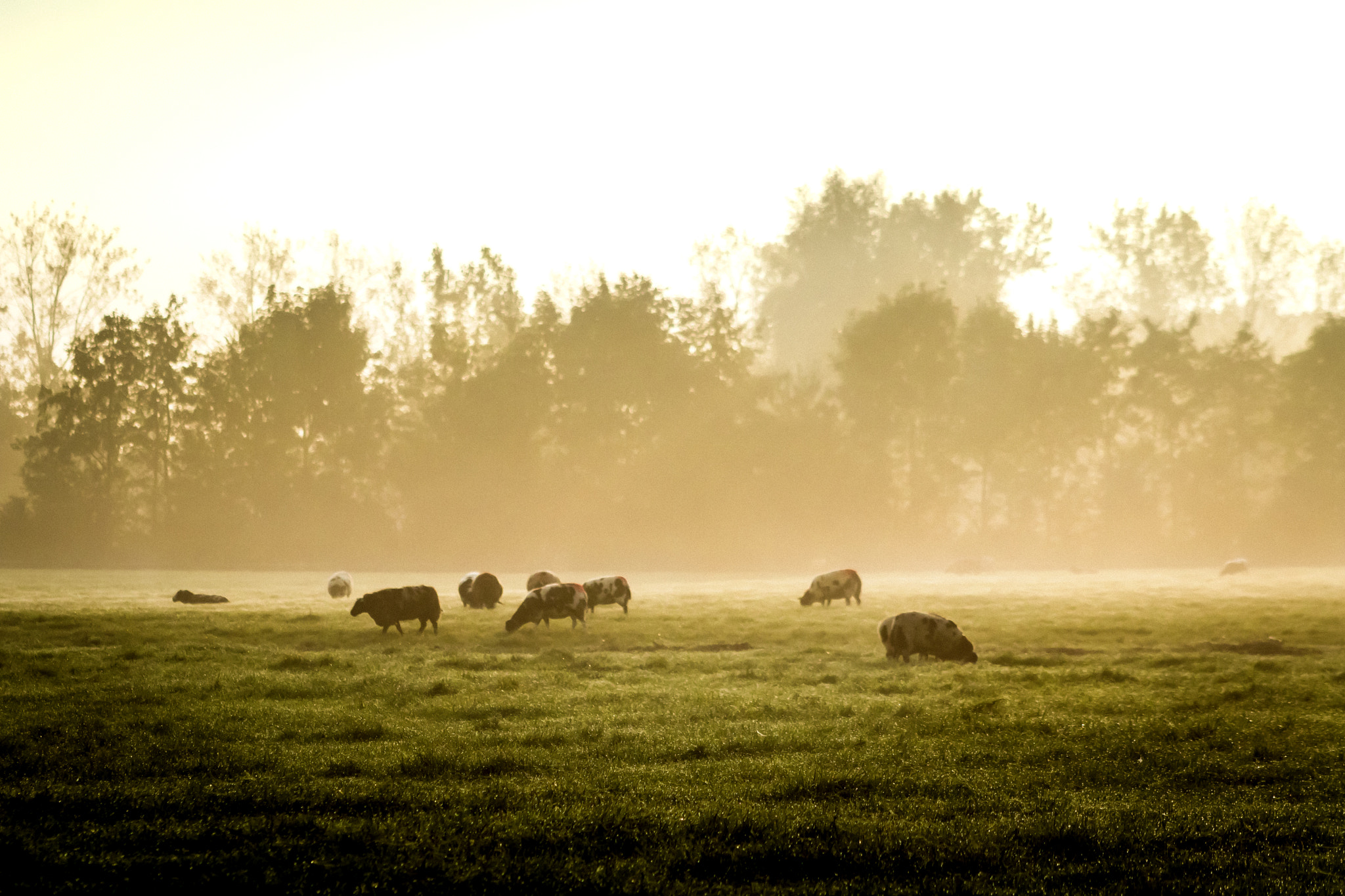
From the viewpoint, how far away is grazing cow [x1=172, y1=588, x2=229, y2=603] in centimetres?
3228

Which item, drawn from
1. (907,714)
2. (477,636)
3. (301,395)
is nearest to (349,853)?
(907,714)

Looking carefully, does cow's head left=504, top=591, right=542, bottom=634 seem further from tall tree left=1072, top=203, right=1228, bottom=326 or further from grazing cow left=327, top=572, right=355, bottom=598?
tall tree left=1072, top=203, right=1228, bottom=326

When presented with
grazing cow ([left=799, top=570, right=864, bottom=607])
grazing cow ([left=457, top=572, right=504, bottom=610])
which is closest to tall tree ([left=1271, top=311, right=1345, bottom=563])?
grazing cow ([left=799, top=570, right=864, bottom=607])

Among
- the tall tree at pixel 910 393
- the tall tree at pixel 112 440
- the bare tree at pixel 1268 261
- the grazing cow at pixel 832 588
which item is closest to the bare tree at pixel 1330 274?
the bare tree at pixel 1268 261

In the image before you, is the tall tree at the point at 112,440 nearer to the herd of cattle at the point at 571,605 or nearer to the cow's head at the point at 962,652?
the herd of cattle at the point at 571,605

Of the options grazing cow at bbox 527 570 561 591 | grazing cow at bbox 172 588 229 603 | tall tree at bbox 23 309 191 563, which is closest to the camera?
grazing cow at bbox 172 588 229 603

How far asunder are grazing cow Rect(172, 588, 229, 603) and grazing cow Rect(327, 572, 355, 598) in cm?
402

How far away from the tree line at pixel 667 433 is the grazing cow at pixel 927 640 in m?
48.4

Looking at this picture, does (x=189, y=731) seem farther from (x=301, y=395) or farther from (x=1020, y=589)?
(x=301, y=395)

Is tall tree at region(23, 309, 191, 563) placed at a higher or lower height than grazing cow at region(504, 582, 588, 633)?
higher

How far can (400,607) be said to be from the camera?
2427 cm

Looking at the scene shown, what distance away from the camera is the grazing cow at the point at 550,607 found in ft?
81.0

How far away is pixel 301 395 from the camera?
66.6 m

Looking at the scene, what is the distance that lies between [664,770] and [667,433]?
6112cm
